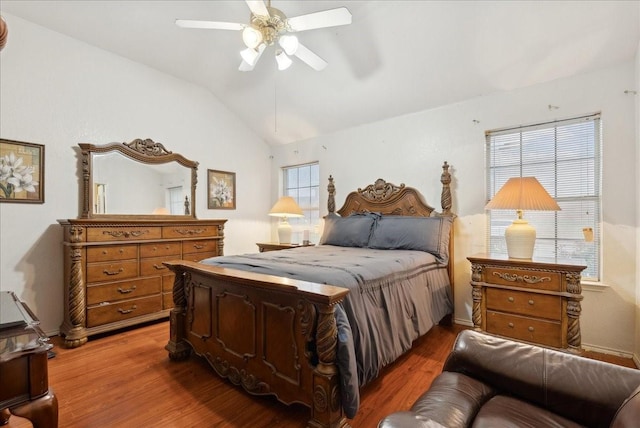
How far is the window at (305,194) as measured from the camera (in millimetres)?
4621

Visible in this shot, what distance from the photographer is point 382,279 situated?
6.75ft

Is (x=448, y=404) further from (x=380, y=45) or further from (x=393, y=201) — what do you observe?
(x=380, y=45)

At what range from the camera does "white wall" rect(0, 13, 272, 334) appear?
2.75 metres

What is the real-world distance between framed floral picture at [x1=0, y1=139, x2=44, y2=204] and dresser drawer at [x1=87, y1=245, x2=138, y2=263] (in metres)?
0.69

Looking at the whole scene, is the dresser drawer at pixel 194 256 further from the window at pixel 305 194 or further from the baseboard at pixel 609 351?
the baseboard at pixel 609 351

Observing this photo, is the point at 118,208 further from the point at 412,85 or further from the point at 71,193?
the point at 412,85

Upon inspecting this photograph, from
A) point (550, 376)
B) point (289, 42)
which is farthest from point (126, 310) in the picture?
point (550, 376)

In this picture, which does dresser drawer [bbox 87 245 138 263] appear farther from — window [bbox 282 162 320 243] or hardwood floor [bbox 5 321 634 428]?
window [bbox 282 162 320 243]

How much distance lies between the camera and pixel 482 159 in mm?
3107

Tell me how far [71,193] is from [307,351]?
302 cm

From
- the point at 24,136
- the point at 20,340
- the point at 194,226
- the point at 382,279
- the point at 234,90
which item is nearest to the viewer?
the point at 20,340

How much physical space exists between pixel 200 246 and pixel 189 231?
24cm

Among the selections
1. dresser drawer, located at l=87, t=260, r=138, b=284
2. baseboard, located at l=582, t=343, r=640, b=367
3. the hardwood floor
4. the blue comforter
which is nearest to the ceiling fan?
the blue comforter

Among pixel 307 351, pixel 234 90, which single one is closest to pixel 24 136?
pixel 234 90
